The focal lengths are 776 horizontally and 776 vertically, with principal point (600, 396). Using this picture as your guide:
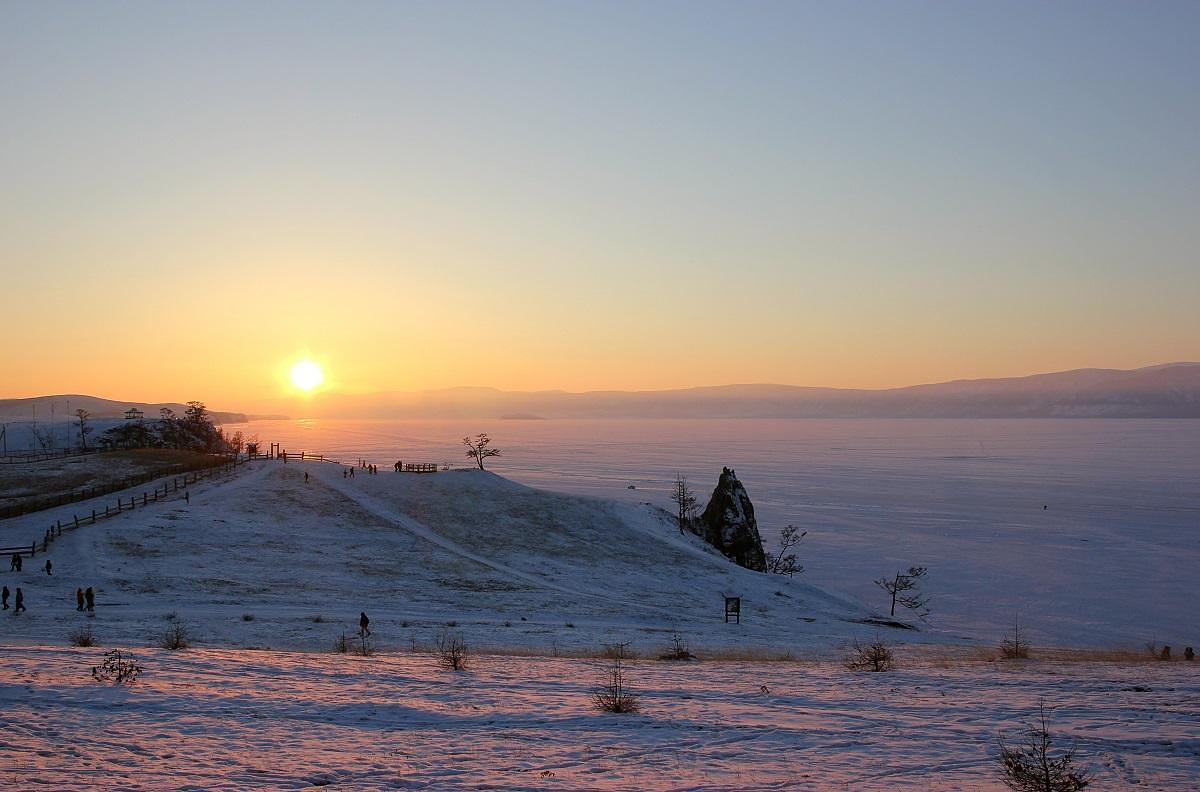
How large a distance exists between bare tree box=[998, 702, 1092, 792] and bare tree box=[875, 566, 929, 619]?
130 feet

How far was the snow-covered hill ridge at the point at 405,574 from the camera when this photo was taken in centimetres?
3042

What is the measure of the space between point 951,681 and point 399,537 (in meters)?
38.6

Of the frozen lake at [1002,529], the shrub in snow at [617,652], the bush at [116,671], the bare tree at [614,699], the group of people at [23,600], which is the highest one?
the bush at [116,671]

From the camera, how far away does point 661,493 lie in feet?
389

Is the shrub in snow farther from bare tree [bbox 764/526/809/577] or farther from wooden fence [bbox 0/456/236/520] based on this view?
wooden fence [bbox 0/456/236/520]

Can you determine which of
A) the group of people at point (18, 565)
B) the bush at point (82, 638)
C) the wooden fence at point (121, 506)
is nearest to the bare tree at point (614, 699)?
the bush at point (82, 638)

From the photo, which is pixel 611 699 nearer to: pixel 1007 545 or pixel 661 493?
pixel 1007 545

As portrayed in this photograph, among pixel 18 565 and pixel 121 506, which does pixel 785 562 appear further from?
Answer: pixel 18 565

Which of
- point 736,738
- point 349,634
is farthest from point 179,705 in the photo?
point 349,634

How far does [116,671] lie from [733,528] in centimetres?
5352

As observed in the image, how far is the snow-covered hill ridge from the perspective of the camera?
99.8 feet

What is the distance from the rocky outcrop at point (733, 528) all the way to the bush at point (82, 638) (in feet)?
152

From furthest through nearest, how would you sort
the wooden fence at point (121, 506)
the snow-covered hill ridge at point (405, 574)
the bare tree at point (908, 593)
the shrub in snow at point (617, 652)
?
the bare tree at point (908, 593) < the wooden fence at point (121, 506) < the snow-covered hill ridge at point (405, 574) < the shrub in snow at point (617, 652)

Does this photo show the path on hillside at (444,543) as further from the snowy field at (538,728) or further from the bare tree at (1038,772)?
the bare tree at (1038,772)
